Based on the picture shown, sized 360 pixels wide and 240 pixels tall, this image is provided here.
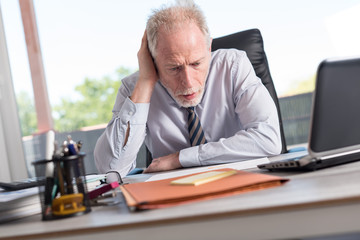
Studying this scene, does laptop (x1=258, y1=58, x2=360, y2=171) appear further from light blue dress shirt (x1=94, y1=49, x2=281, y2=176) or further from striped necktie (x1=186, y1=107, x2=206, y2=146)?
striped necktie (x1=186, y1=107, x2=206, y2=146)

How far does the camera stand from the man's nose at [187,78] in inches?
65.4

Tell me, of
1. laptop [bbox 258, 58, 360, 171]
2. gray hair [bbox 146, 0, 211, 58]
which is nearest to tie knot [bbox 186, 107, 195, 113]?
gray hair [bbox 146, 0, 211, 58]

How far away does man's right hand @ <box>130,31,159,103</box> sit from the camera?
172cm

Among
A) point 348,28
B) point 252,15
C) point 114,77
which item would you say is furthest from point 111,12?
point 348,28

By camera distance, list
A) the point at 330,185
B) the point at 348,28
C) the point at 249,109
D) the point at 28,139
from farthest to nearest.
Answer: the point at 28,139 < the point at 348,28 < the point at 249,109 < the point at 330,185

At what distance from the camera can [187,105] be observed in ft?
5.74

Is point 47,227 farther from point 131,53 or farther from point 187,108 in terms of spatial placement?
point 131,53

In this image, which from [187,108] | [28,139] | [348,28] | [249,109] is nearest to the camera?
[249,109]

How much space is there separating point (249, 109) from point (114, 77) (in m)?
2.36

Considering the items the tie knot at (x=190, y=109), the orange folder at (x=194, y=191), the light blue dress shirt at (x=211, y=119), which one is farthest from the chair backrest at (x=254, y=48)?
the orange folder at (x=194, y=191)

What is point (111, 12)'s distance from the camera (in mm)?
3729

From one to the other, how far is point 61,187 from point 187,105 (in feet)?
3.55

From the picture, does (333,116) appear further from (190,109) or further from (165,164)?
(190,109)

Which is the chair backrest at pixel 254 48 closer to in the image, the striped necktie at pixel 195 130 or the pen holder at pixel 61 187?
the striped necktie at pixel 195 130
